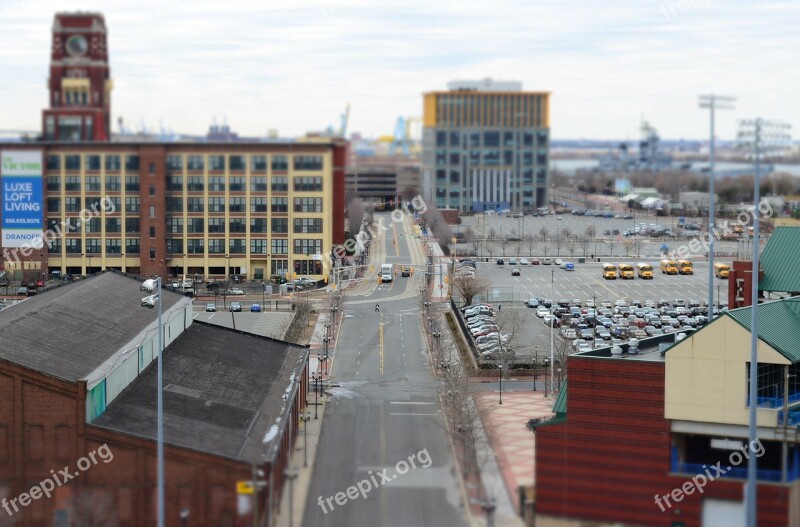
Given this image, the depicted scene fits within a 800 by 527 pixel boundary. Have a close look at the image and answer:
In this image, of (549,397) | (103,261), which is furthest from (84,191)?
(549,397)

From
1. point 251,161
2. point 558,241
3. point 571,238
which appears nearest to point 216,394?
point 251,161

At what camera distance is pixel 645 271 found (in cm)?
9031

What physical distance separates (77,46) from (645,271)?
53206mm

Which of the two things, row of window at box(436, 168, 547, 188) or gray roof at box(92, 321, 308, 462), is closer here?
gray roof at box(92, 321, 308, 462)

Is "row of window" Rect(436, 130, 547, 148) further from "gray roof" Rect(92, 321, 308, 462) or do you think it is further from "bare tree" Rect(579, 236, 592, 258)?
"gray roof" Rect(92, 321, 308, 462)

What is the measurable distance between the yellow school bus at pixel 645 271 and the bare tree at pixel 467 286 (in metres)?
15.7

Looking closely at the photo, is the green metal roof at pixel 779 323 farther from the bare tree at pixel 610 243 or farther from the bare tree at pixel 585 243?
the bare tree at pixel 610 243

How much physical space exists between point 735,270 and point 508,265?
59909 millimetres

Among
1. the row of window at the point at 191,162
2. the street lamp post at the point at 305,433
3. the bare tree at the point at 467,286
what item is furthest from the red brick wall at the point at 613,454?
the row of window at the point at 191,162

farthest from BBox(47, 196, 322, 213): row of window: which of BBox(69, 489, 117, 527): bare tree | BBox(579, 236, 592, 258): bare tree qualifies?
BBox(69, 489, 117, 527): bare tree

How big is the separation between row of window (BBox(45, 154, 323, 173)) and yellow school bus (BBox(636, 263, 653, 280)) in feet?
85.4

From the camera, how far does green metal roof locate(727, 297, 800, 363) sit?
2794 centimetres

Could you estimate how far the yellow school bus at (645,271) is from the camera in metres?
89.9

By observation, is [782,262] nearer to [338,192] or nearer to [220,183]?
[220,183]
